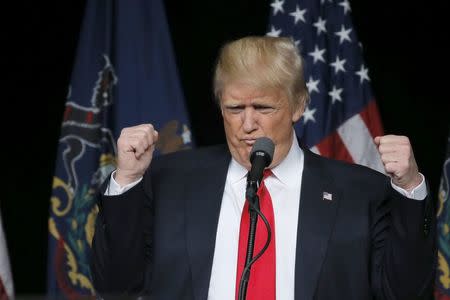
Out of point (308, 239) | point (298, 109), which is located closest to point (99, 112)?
point (298, 109)

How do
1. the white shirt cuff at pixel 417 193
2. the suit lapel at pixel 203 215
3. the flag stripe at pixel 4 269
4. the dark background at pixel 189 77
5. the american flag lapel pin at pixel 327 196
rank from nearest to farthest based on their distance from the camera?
1. the white shirt cuff at pixel 417 193
2. the suit lapel at pixel 203 215
3. the american flag lapel pin at pixel 327 196
4. the flag stripe at pixel 4 269
5. the dark background at pixel 189 77

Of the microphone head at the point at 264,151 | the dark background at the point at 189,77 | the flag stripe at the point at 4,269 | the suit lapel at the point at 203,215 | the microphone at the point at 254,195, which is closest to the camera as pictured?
the microphone at the point at 254,195

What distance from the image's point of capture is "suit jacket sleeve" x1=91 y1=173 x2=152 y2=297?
2.48 m

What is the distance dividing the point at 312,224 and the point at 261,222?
6.1 inches

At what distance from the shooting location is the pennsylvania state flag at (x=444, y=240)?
3.83 metres

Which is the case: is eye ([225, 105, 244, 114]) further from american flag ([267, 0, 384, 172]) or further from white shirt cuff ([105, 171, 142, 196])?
american flag ([267, 0, 384, 172])

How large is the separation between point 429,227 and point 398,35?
194cm

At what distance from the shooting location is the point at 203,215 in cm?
258

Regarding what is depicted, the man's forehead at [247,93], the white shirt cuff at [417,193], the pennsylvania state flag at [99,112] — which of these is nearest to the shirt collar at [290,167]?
the man's forehead at [247,93]

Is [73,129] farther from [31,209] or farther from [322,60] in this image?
[322,60]

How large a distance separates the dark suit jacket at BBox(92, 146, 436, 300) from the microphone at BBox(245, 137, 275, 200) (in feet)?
1.70

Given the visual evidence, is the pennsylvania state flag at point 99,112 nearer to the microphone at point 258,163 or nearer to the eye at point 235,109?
the eye at point 235,109

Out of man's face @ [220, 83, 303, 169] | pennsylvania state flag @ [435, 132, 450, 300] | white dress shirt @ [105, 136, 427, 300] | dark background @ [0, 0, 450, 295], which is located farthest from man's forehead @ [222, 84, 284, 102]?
dark background @ [0, 0, 450, 295]

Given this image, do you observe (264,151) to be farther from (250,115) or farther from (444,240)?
(444,240)
